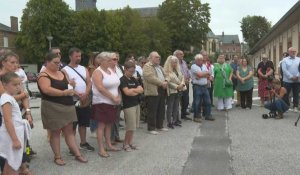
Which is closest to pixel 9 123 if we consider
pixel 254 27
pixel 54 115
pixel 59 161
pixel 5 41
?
pixel 54 115

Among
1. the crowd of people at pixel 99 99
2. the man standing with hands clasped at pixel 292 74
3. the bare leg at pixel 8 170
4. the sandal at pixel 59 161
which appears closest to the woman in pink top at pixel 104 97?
the crowd of people at pixel 99 99

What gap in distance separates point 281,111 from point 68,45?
5067 cm

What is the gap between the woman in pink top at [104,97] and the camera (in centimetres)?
755

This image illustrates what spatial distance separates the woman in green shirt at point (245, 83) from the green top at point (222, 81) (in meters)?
0.62

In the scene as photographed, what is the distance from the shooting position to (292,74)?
12.9m

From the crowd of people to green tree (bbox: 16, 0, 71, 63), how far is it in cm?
5005

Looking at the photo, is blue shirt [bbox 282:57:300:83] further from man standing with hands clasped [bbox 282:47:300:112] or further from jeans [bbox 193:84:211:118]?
jeans [bbox 193:84:211:118]

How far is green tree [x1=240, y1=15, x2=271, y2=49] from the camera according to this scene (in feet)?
305

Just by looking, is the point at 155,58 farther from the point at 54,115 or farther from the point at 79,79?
the point at 54,115

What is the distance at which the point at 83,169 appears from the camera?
266 inches

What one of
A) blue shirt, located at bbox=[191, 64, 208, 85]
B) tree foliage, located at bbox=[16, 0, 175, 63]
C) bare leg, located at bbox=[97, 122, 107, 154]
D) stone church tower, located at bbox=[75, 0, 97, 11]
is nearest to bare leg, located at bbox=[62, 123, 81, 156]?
bare leg, located at bbox=[97, 122, 107, 154]

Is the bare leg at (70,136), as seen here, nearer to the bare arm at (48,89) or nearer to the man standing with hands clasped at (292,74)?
the bare arm at (48,89)

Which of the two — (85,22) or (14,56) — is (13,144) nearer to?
(14,56)

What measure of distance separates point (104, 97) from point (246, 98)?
784 centimetres
